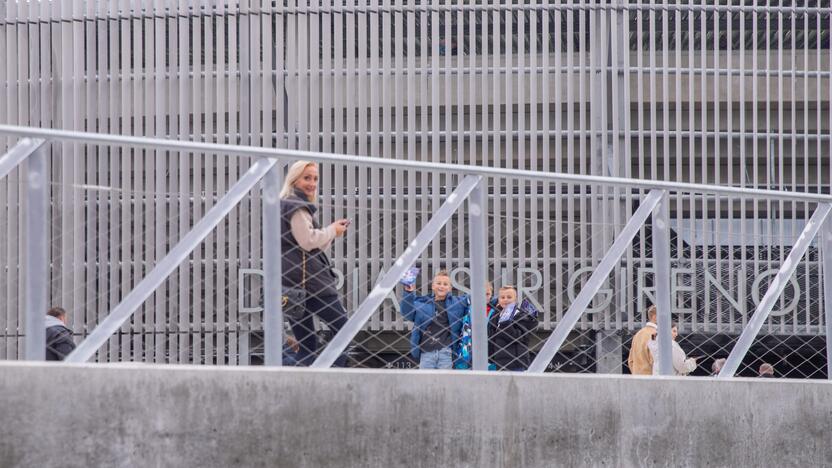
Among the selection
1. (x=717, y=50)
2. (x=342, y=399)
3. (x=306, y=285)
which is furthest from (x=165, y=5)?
(x=342, y=399)

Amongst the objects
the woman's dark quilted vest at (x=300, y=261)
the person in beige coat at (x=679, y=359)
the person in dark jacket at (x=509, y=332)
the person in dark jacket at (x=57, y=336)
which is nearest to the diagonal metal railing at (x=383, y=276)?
the woman's dark quilted vest at (x=300, y=261)

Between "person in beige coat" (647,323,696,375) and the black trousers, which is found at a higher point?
the black trousers

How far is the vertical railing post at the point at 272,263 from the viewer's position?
264 inches

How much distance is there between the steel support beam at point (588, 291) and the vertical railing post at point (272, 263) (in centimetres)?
131

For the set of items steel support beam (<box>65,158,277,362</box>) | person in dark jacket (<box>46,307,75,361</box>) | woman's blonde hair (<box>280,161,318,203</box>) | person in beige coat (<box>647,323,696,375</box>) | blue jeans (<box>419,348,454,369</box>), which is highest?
woman's blonde hair (<box>280,161,318,203</box>)

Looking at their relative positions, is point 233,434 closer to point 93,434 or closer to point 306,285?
point 93,434

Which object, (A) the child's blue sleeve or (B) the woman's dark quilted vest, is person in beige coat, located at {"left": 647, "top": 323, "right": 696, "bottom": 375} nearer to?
(A) the child's blue sleeve

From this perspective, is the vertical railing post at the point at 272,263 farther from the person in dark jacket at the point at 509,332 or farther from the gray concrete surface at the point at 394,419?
the person in dark jacket at the point at 509,332

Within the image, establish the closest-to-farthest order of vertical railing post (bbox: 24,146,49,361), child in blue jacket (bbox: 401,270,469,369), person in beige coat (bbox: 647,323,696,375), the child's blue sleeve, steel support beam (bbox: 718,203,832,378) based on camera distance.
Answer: vertical railing post (bbox: 24,146,49,361), steel support beam (bbox: 718,203,832,378), child in blue jacket (bbox: 401,270,469,369), the child's blue sleeve, person in beige coat (bbox: 647,323,696,375)

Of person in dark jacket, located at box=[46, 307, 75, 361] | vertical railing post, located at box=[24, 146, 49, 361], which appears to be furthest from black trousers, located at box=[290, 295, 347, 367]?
vertical railing post, located at box=[24, 146, 49, 361]

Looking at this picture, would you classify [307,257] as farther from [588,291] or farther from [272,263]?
[588,291]

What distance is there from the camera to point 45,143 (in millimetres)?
6340

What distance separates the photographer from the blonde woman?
6938 mm

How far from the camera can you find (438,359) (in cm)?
797
